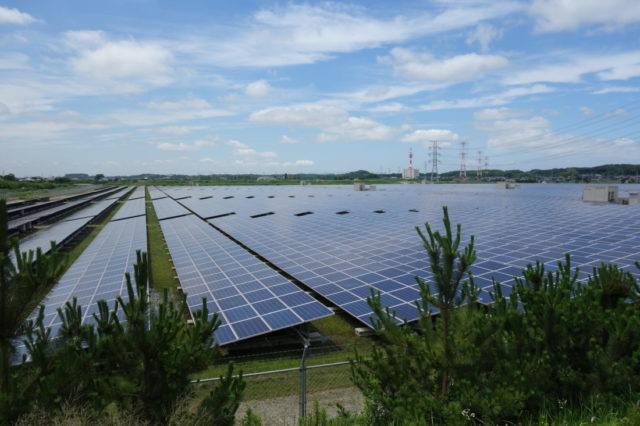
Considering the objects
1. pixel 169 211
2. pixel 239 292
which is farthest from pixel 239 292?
pixel 169 211

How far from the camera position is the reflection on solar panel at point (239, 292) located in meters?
15.0

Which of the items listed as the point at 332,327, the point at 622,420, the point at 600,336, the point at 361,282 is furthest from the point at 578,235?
the point at 622,420

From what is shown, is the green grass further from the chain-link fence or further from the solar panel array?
the chain-link fence

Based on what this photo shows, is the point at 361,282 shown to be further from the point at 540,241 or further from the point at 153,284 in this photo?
the point at 540,241

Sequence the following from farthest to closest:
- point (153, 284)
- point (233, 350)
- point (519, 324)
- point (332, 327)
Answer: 1. point (153, 284)
2. point (332, 327)
3. point (233, 350)
4. point (519, 324)

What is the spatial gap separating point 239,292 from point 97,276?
9611 mm

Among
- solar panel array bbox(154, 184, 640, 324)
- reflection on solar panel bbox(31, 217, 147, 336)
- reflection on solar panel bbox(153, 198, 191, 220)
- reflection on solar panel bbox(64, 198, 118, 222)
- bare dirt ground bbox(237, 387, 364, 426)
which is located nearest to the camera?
bare dirt ground bbox(237, 387, 364, 426)

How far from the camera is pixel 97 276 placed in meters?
21.9

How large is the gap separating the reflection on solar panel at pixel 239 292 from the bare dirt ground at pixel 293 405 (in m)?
2.86

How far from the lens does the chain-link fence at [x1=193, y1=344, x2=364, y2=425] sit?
11.0 m

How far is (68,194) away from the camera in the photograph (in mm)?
94938

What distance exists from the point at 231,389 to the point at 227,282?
45.1 ft

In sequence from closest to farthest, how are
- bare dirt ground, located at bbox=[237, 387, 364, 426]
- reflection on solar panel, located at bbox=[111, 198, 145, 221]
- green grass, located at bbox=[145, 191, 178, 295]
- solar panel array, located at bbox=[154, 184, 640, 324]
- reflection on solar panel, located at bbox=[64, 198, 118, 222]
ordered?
bare dirt ground, located at bbox=[237, 387, 364, 426] → solar panel array, located at bbox=[154, 184, 640, 324] → green grass, located at bbox=[145, 191, 178, 295] → reflection on solar panel, located at bbox=[64, 198, 118, 222] → reflection on solar panel, located at bbox=[111, 198, 145, 221]

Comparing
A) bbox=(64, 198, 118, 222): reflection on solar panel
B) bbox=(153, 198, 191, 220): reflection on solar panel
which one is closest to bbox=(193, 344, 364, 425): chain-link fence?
bbox=(153, 198, 191, 220): reflection on solar panel
